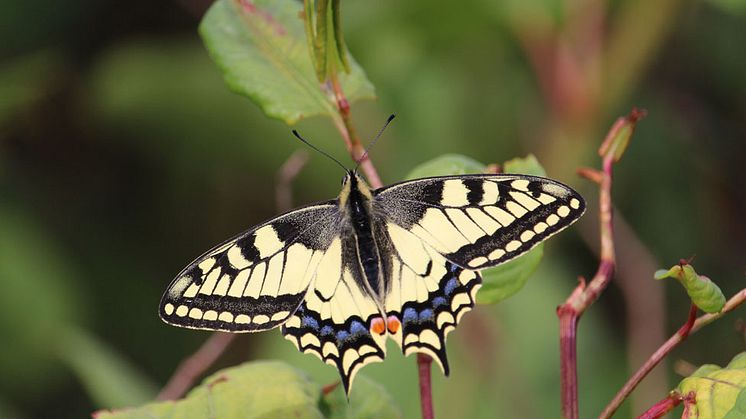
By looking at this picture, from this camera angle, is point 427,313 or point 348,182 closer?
point 427,313

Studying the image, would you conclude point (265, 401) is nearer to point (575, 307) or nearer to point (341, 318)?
point (341, 318)

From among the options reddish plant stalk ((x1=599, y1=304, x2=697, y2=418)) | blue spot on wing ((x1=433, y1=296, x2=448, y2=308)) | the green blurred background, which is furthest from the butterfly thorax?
the green blurred background

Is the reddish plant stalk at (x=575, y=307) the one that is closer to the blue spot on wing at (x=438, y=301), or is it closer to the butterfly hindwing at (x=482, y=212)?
the butterfly hindwing at (x=482, y=212)

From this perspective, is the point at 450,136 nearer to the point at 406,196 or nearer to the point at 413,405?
the point at 413,405

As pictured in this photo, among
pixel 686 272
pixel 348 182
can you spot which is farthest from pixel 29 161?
pixel 686 272

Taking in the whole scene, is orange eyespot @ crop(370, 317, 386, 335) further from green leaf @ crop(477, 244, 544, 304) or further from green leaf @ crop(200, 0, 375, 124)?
green leaf @ crop(200, 0, 375, 124)

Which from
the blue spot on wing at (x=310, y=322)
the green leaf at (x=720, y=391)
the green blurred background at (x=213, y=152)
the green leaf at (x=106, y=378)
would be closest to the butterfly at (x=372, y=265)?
the blue spot on wing at (x=310, y=322)

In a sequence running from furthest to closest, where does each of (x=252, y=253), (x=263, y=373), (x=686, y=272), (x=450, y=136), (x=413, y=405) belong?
1. (x=450, y=136)
2. (x=413, y=405)
3. (x=252, y=253)
4. (x=263, y=373)
5. (x=686, y=272)
